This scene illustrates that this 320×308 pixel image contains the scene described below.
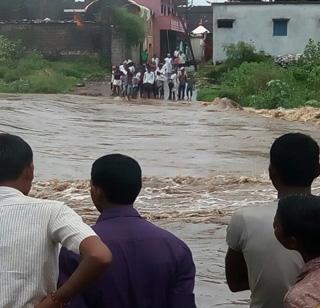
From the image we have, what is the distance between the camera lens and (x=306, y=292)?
8.78 feet

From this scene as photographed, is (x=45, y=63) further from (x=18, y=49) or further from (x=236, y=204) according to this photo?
(x=236, y=204)

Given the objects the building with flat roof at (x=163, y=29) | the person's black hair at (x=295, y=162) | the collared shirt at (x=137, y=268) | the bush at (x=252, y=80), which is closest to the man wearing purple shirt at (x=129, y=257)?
the collared shirt at (x=137, y=268)

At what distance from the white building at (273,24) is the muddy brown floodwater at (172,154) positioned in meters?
13.5

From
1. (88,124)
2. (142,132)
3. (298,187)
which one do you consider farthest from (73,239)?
(88,124)

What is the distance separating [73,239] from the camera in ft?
9.82

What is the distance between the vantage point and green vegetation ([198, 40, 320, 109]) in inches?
1109

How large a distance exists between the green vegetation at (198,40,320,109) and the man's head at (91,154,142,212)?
24.6 meters

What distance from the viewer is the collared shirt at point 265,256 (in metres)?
3.39

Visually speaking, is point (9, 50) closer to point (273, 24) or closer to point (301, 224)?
point (273, 24)

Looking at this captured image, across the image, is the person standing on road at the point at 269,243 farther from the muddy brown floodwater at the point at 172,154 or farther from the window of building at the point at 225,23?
the window of building at the point at 225,23

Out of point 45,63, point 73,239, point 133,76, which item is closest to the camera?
point 73,239

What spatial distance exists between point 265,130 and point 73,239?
18.5m

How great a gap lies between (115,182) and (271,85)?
2599 cm

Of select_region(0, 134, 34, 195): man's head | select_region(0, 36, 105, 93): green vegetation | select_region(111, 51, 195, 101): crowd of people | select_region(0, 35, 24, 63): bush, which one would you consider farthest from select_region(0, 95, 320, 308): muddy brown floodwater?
select_region(0, 35, 24, 63): bush
